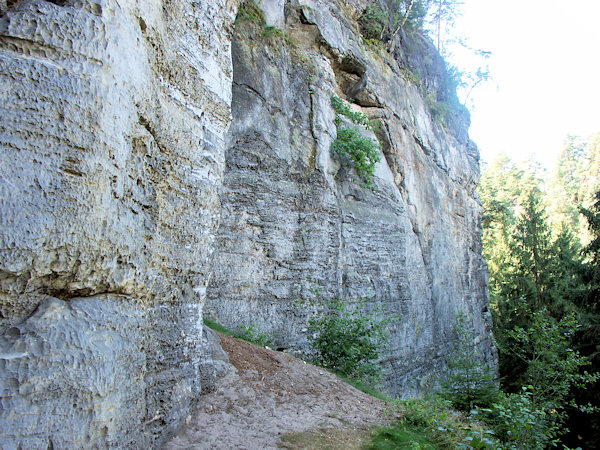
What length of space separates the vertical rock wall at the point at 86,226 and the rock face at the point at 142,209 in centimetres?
1

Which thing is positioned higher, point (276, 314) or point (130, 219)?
point (130, 219)

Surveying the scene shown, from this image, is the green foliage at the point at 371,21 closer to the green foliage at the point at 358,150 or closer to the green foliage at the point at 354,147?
the green foliage at the point at 354,147

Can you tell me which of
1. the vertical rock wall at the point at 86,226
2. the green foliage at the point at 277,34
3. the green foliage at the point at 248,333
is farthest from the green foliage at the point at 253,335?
the green foliage at the point at 277,34

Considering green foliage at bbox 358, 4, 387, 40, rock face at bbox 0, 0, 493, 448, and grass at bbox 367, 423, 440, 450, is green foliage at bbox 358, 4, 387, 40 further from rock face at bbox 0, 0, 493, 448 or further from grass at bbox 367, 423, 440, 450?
grass at bbox 367, 423, 440, 450

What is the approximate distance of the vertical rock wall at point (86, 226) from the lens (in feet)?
7.02

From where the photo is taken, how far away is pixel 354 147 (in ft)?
33.7

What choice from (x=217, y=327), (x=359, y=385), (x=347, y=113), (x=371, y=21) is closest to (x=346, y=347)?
(x=359, y=385)

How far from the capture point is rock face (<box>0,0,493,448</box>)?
7.22 ft

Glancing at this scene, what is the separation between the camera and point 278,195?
27.7ft

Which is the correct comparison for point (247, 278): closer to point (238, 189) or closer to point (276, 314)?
point (276, 314)

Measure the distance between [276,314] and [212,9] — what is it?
5.43 metres

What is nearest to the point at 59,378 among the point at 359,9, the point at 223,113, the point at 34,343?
the point at 34,343

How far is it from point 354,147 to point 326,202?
195 cm

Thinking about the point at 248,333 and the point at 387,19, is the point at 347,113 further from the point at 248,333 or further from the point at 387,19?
the point at 248,333
